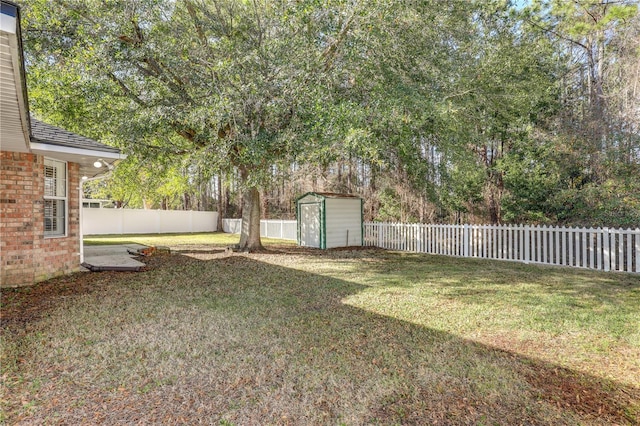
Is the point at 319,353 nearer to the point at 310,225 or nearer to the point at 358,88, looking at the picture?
the point at 358,88

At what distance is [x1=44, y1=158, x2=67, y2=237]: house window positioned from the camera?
6.58 metres

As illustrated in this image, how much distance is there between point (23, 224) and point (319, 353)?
5.76 metres

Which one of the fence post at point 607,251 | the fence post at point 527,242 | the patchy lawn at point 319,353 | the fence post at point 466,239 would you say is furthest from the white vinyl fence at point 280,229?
the fence post at point 607,251

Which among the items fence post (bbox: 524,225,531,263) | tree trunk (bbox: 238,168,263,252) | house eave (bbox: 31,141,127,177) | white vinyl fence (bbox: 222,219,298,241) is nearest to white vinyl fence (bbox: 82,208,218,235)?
white vinyl fence (bbox: 222,219,298,241)

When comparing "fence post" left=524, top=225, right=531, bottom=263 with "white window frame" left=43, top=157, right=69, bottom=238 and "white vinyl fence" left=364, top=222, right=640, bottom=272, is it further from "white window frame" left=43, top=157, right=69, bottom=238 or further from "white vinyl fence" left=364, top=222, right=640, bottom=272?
"white window frame" left=43, top=157, right=69, bottom=238

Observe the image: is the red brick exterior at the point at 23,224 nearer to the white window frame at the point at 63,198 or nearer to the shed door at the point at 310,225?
the white window frame at the point at 63,198

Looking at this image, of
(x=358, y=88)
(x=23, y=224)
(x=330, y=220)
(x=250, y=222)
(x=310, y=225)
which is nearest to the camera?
(x=23, y=224)

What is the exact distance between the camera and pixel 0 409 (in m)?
2.50

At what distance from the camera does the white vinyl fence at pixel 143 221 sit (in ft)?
68.8

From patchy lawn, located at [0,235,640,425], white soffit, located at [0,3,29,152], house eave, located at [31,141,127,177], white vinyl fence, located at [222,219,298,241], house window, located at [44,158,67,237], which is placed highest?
white soffit, located at [0,3,29,152]

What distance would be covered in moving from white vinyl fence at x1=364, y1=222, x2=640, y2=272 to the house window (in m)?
9.97

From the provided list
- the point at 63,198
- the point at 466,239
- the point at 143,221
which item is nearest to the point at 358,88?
the point at 466,239

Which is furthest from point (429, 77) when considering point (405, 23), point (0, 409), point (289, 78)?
point (0, 409)

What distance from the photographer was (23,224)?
5.95 meters
